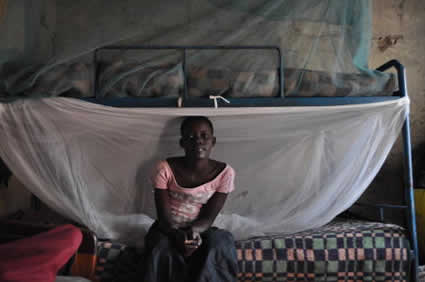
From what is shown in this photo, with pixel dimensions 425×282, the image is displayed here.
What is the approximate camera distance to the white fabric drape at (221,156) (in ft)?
6.67

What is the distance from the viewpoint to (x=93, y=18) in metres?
2.22

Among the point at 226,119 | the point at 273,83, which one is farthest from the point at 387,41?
the point at 226,119

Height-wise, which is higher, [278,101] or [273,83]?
[273,83]

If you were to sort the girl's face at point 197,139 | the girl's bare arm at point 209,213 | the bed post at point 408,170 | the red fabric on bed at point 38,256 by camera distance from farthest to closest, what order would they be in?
the bed post at point 408,170 → the girl's face at point 197,139 → the girl's bare arm at point 209,213 → the red fabric on bed at point 38,256

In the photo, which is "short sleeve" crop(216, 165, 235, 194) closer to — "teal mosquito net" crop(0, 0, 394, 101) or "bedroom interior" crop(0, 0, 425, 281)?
"bedroom interior" crop(0, 0, 425, 281)

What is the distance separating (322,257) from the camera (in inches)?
83.9

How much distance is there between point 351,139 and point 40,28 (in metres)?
2.01

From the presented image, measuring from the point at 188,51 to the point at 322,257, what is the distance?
1450 mm

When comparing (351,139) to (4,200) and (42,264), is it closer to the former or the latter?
(42,264)

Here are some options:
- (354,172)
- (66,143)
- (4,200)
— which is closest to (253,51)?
(354,172)

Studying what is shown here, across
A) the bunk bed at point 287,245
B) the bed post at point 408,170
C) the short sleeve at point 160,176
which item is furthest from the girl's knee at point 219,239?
the bed post at point 408,170

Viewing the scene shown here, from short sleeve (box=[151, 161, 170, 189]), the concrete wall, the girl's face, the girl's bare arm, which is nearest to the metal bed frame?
the girl's face

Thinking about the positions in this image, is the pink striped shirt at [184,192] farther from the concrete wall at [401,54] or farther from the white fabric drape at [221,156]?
the concrete wall at [401,54]

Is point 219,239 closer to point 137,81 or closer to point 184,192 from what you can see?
point 184,192
